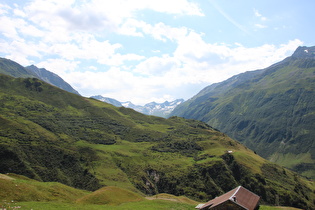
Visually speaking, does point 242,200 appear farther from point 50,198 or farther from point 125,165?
point 125,165

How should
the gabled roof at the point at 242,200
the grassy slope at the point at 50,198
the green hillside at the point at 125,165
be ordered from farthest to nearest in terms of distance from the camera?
the green hillside at the point at 125,165
the gabled roof at the point at 242,200
the grassy slope at the point at 50,198

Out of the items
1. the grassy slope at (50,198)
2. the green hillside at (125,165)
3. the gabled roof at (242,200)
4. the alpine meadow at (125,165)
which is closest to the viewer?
the grassy slope at (50,198)

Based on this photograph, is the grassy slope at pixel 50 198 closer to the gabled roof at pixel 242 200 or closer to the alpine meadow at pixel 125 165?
the gabled roof at pixel 242 200

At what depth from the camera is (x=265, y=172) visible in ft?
577

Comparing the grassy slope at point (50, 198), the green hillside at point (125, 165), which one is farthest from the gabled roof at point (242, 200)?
the green hillside at point (125, 165)

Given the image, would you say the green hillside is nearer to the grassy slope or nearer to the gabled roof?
the grassy slope

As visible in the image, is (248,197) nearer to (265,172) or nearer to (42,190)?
(42,190)

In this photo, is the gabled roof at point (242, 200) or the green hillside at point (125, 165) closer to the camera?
the gabled roof at point (242, 200)

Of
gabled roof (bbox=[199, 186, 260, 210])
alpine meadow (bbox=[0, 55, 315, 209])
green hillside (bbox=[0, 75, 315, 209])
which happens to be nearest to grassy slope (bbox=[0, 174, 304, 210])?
gabled roof (bbox=[199, 186, 260, 210])

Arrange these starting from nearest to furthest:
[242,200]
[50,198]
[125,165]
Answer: [242,200] → [50,198] → [125,165]

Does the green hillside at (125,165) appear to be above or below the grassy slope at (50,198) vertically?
below

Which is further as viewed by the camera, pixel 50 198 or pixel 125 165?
pixel 125 165

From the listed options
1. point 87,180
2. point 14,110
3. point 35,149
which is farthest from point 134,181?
point 14,110

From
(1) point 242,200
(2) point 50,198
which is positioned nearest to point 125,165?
(2) point 50,198
